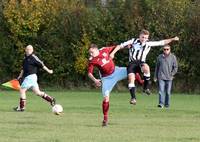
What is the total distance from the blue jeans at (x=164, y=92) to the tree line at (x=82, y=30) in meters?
15.9

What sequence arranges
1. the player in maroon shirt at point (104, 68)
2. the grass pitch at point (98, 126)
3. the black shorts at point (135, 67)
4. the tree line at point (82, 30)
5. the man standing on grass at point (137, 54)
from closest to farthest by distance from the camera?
1. the grass pitch at point (98, 126)
2. the player in maroon shirt at point (104, 68)
3. the man standing on grass at point (137, 54)
4. the black shorts at point (135, 67)
5. the tree line at point (82, 30)

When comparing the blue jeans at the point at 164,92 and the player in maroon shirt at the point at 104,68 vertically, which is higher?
the player in maroon shirt at the point at 104,68

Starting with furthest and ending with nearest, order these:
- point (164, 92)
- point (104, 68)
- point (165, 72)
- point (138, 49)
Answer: point (165, 72), point (164, 92), point (138, 49), point (104, 68)

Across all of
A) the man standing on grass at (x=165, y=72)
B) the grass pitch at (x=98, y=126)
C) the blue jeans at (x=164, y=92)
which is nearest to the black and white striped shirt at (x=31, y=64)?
the grass pitch at (x=98, y=126)

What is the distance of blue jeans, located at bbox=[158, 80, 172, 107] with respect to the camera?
24.6 metres

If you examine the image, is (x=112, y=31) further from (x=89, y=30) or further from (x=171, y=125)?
(x=171, y=125)

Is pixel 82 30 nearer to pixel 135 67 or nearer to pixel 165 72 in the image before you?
pixel 165 72

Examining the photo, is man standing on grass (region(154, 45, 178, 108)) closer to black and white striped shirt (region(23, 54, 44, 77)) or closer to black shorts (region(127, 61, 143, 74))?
black shorts (region(127, 61, 143, 74))

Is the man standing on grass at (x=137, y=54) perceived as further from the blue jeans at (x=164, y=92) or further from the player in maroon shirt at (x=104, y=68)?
the blue jeans at (x=164, y=92)

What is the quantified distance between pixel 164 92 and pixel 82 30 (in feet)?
61.7

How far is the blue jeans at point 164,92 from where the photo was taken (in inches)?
967

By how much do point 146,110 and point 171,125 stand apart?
552cm

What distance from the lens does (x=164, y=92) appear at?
24734mm

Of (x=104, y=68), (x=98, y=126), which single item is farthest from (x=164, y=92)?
(x=98, y=126)
